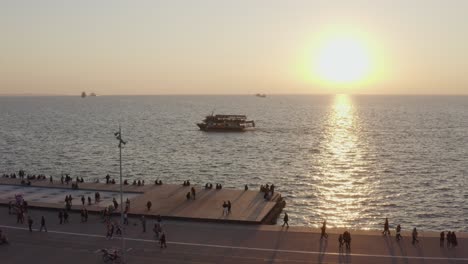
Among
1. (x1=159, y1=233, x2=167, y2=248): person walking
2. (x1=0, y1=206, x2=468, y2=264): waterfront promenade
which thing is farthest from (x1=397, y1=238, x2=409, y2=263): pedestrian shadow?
(x1=159, y1=233, x2=167, y2=248): person walking

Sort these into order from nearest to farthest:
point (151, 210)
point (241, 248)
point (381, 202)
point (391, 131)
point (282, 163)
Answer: point (241, 248) < point (151, 210) < point (381, 202) < point (282, 163) < point (391, 131)

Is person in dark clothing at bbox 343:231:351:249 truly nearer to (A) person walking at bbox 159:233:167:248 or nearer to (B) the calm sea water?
(A) person walking at bbox 159:233:167:248

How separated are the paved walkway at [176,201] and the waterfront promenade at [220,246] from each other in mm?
1780

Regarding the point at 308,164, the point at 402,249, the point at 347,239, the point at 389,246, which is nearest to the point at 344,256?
the point at 347,239

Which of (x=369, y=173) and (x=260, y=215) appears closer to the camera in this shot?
(x=260, y=215)

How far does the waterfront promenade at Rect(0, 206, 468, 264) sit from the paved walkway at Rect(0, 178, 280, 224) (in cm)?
178

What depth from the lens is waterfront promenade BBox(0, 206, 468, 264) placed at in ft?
103

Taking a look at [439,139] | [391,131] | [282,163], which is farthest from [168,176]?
[391,131]

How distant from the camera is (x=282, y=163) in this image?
288 feet

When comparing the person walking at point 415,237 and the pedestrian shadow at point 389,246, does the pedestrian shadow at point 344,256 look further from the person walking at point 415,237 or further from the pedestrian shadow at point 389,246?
the person walking at point 415,237

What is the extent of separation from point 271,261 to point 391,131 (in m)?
129

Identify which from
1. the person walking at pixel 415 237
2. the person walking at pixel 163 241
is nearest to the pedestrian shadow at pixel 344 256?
the person walking at pixel 415 237

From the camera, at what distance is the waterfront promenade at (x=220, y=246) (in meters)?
31.4

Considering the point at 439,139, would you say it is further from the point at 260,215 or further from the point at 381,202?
the point at 260,215
